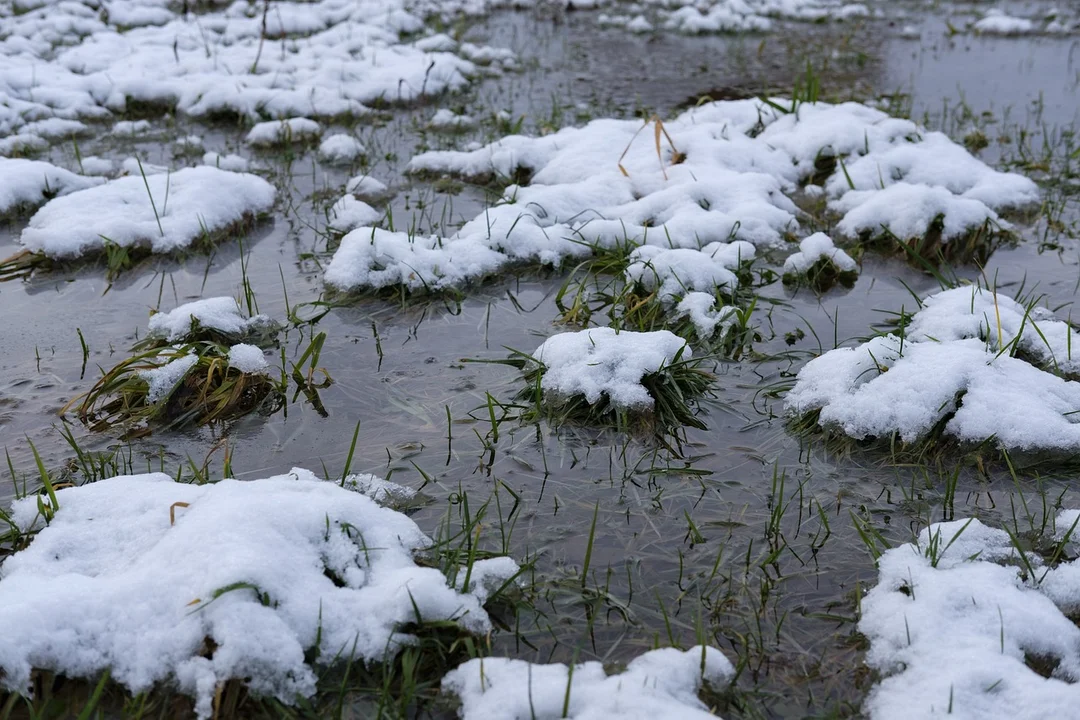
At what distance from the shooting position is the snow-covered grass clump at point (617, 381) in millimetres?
3305

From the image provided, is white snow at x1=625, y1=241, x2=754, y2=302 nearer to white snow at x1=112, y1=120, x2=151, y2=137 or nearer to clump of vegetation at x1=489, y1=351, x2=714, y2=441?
clump of vegetation at x1=489, y1=351, x2=714, y2=441

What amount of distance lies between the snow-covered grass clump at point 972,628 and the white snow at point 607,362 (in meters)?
1.14

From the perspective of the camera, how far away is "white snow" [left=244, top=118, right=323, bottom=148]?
6.80 m

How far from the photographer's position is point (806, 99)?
6883mm

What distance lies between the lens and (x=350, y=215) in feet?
17.0

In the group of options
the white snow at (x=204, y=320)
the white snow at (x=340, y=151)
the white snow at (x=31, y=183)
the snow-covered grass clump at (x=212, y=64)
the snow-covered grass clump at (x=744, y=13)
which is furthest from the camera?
the snow-covered grass clump at (x=744, y=13)

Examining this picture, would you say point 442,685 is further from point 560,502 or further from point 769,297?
point 769,297

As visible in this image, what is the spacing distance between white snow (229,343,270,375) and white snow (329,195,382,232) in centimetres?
172

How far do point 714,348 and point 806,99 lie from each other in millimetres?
3925

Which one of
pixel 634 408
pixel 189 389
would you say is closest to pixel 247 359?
pixel 189 389

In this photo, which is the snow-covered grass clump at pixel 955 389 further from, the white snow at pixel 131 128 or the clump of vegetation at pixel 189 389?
the white snow at pixel 131 128

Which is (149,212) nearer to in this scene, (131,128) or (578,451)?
(131,128)

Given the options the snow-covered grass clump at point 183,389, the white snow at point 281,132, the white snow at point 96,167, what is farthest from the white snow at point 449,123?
the snow-covered grass clump at point 183,389

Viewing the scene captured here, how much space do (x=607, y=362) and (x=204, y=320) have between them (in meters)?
1.79
